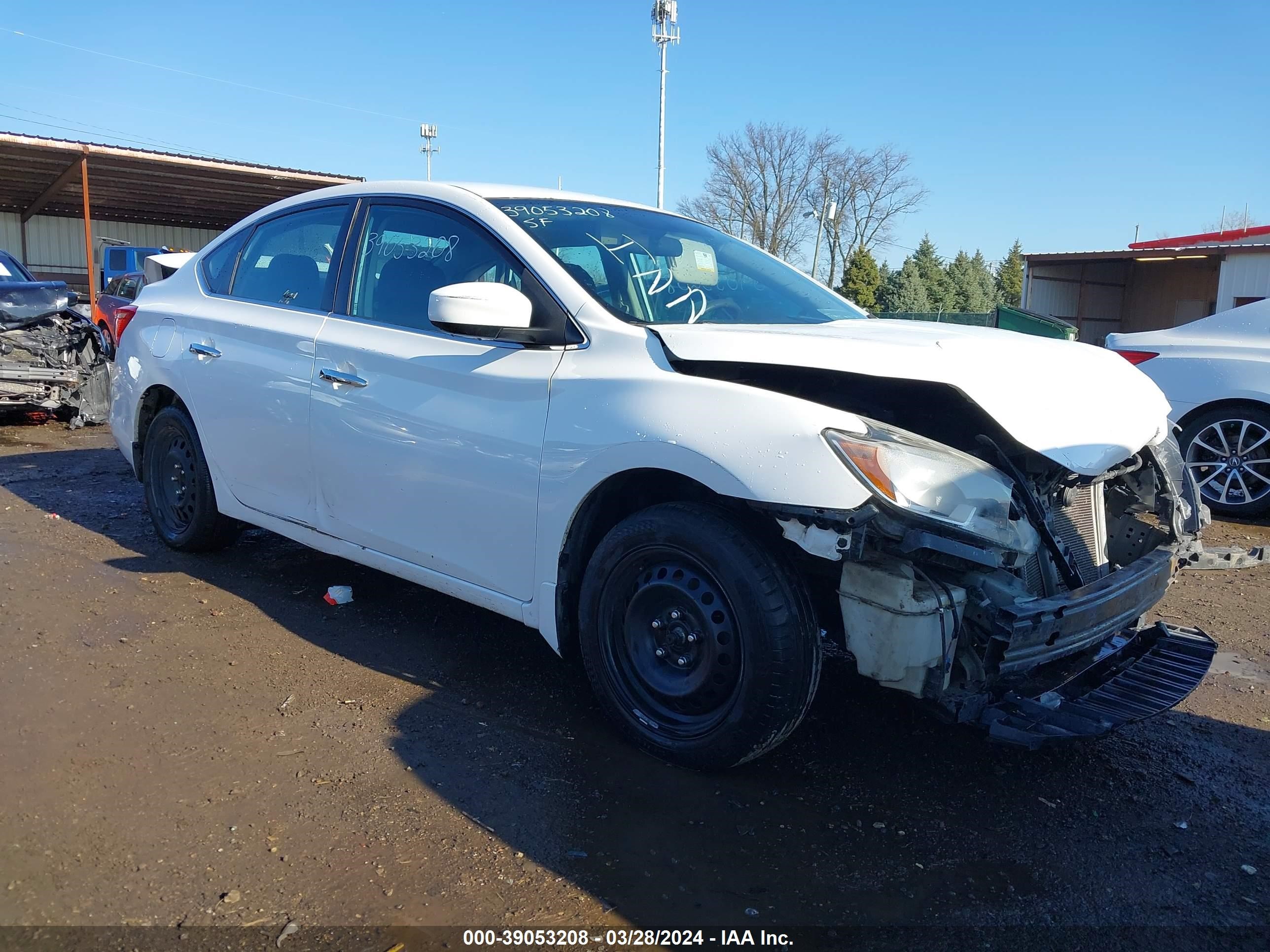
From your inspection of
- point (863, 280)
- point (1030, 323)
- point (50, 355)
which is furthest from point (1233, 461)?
point (863, 280)

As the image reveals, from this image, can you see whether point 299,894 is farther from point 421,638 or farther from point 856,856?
point 421,638

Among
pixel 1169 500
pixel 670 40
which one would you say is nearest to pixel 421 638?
pixel 1169 500

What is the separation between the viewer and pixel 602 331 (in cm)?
319

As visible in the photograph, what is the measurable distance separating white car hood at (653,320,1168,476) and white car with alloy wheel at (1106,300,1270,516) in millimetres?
4086

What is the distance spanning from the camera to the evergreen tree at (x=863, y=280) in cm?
4169

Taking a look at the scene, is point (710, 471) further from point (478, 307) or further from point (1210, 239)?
point (1210, 239)

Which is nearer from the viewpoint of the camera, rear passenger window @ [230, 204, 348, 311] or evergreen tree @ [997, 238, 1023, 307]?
rear passenger window @ [230, 204, 348, 311]

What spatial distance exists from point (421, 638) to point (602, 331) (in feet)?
5.53

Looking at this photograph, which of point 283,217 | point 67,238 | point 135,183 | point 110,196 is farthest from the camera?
point 67,238

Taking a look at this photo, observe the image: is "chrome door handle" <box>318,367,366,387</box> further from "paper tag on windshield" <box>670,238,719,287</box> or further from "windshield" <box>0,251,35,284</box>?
"windshield" <box>0,251,35,284</box>

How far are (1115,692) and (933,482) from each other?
3.03 feet

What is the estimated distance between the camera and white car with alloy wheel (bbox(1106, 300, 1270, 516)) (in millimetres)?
6676

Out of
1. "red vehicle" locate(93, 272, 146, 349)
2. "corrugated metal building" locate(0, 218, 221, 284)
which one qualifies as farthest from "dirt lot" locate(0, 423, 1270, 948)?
"corrugated metal building" locate(0, 218, 221, 284)

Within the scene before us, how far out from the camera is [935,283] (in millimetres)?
42719
